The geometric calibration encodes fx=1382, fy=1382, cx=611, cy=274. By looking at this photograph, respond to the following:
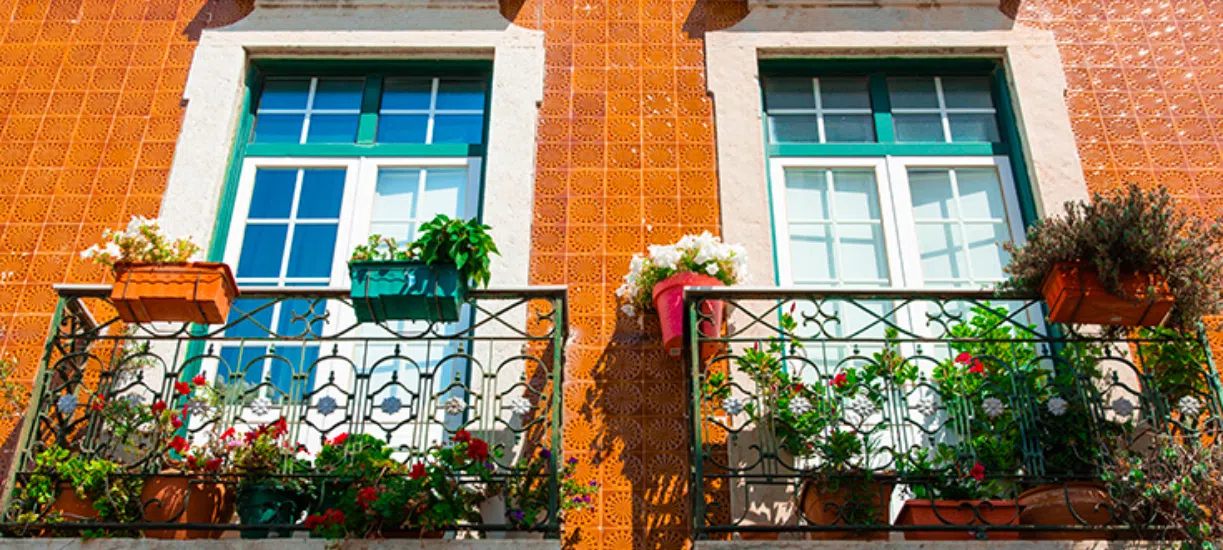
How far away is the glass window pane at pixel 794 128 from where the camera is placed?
804 cm

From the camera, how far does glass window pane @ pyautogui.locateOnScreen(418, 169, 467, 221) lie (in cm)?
773

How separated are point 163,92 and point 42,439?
2.44 metres

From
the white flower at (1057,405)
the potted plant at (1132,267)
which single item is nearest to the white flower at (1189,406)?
the potted plant at (1132,267)

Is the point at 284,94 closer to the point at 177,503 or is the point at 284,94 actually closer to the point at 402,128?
the point at 402,128

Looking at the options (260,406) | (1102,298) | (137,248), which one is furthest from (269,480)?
(1102,298)

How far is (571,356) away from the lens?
6.96 m

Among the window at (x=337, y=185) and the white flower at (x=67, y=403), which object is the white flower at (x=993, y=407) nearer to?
the window at (x=337, y=185)

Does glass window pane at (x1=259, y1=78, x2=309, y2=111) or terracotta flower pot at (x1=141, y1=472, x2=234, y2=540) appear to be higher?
glass window pane at (x1=259, y1=78, x2=309, y2=111)

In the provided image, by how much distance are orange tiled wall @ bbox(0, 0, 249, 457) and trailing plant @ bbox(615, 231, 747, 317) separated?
109 inches

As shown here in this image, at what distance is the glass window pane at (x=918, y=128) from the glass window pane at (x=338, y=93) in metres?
3.18

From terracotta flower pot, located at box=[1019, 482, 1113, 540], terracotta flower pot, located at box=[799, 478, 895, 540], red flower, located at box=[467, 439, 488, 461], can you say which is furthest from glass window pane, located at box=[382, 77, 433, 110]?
terracotta flower pot, located at box=[1019, 482, 1113, 540]

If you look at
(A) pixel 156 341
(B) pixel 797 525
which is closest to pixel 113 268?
(A) pixel 156 341

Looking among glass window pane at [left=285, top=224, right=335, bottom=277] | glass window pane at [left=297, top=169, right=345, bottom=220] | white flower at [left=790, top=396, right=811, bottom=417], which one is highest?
glass window pane at [left=297, top=169, right=345, bottom=220]

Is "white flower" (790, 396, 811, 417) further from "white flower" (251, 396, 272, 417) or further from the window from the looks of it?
"white flower" (251, 396, 272, 417)
